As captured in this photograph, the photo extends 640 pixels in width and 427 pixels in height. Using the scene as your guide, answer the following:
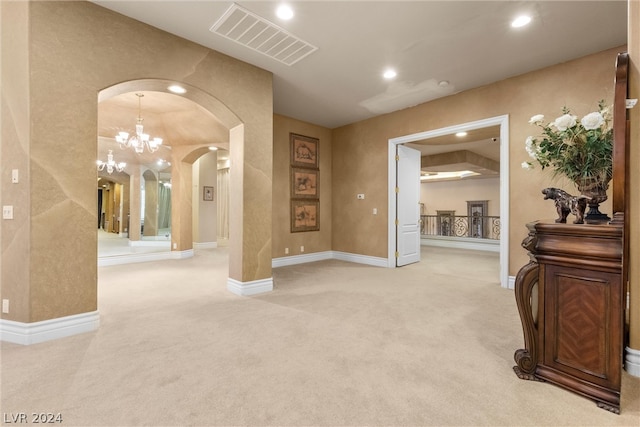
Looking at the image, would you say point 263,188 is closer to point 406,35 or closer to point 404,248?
point 406,35

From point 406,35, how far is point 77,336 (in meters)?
4.43

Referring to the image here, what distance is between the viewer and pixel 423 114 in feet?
16.6

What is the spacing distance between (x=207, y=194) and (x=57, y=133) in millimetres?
6403

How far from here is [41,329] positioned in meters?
2.38

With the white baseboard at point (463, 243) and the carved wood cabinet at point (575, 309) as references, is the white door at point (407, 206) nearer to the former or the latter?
the white baseboard at point (463, 243)

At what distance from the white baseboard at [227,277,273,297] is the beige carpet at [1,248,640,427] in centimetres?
17

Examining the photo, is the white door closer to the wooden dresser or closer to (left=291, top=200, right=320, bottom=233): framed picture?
(left=291, top=200, right=320, bottom=233): framed picture

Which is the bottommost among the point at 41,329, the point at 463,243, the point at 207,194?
the point at 41,329

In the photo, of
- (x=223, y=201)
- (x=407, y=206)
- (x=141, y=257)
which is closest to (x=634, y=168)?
(x=407, y=206)

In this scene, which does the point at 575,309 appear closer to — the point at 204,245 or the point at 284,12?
the point at 284,12

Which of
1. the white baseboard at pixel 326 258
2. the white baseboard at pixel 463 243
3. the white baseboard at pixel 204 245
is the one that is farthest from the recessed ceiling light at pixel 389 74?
the white baseboard at pixel 204 245

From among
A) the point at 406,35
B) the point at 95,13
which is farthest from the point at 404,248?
the point at 95,13

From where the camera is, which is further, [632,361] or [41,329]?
[41,329]

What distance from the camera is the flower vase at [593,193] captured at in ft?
6.31
